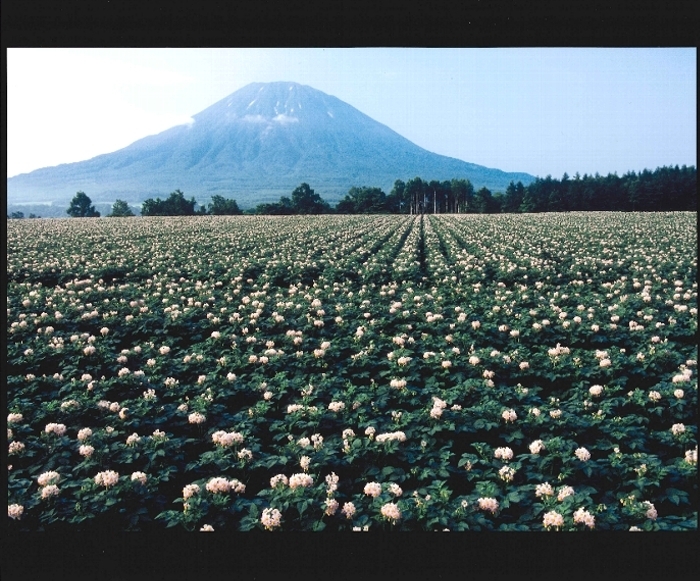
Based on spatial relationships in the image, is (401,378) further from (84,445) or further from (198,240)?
(198,240)

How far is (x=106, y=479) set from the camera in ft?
12.7

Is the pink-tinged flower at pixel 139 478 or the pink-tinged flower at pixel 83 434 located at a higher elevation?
the pink-tinged flower at pixel 83 434

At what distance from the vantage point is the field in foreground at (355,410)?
3.69 meters

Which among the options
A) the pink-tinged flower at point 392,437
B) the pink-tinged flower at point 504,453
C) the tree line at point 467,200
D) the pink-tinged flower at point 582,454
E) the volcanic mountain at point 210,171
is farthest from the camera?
the volcanic mountain at point 210,171

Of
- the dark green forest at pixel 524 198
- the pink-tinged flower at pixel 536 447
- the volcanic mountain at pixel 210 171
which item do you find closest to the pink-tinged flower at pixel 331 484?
the pink-tinged flower at pixel 536 447

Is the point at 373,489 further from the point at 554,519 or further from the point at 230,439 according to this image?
the point at 230,439

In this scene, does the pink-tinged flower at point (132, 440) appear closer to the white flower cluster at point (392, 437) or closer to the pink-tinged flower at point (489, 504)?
the white flower cluster at point (392, 437)

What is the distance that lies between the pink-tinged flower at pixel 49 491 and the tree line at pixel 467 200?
5135 centimetres

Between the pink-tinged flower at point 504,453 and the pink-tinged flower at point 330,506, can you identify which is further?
the pink-tinged flower at point 504,453

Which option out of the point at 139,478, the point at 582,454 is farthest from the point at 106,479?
the point at 582,454

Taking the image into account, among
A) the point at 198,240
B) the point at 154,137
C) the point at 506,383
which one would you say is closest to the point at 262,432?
the point at 506,383

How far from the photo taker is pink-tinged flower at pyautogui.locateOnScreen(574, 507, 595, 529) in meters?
3.28

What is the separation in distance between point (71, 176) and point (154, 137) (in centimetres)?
4416

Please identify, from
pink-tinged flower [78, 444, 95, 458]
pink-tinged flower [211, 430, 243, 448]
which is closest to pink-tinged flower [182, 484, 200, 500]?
pink-tinged flower [211, 430, 243, 448]
